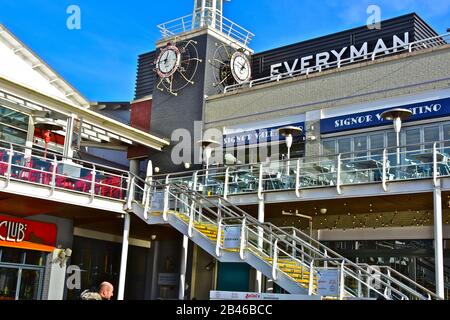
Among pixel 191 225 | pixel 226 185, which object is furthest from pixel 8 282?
pixel 226 185

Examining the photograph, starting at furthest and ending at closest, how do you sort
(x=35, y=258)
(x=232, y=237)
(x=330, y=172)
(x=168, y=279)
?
1. (x=168, y=279)
2. (x=35, y=258)
3. (x=330, y=172)
4. (x=232, y=237)

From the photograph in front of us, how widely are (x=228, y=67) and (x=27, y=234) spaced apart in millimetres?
10508

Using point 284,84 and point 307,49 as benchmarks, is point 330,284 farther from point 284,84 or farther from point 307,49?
point 307,49

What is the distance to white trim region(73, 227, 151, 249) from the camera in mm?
20953

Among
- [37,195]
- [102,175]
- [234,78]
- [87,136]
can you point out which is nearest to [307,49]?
[234,78]

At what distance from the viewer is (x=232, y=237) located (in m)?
13.8

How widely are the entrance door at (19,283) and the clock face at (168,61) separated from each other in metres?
9.36

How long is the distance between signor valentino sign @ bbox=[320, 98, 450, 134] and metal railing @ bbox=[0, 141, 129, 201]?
6.83 m

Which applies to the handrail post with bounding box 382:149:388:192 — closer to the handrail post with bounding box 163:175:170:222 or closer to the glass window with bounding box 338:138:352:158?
the glass window with bounding box 338:138:352:158

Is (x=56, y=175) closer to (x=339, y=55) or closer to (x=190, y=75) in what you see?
(x=190, y=75)

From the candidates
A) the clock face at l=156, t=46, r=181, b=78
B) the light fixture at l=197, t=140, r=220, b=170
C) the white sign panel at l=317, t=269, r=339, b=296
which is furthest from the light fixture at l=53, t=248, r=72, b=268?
the white sign panel at l=317, t=269, r=339, b=296

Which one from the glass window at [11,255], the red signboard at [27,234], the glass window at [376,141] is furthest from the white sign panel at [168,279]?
the glass window at [376,141]

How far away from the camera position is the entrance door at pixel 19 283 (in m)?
17.5

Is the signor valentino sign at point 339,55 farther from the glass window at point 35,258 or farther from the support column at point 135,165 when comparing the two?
the glass window at point 35,258
